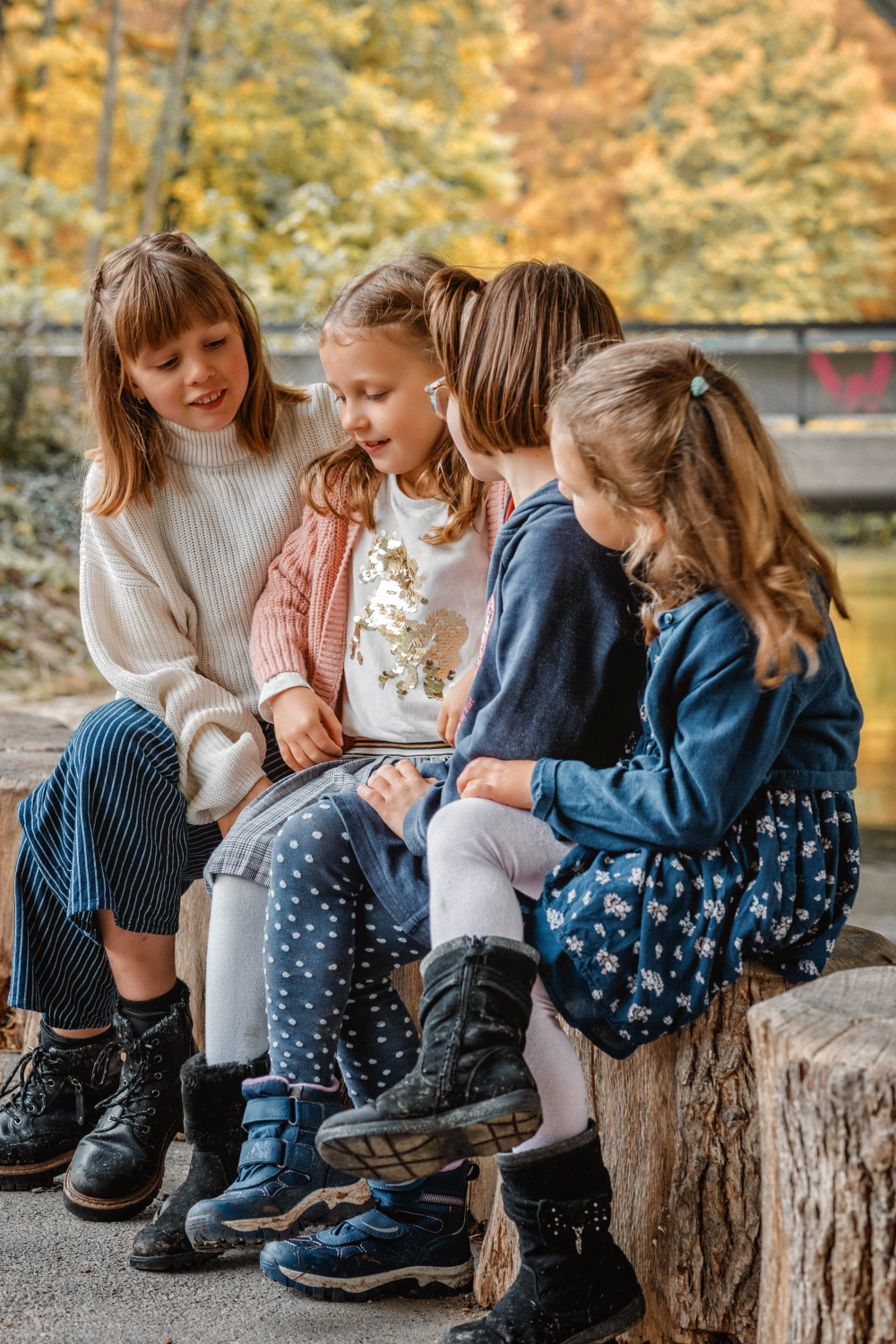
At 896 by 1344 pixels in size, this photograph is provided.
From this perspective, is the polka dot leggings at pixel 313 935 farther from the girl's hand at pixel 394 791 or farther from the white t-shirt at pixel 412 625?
the white t-shirt at pixel 412 625

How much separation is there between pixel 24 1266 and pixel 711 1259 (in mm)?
850

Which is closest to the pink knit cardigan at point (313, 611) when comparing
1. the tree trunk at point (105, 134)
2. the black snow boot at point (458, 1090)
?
the black snow boot at point (458, 1090)

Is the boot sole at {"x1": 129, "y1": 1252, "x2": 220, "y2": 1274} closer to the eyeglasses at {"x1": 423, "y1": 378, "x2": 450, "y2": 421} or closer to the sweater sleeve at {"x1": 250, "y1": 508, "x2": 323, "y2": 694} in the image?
the sweater sleeve at {"x1": 250, "y1": 508, "x2": 323, "y2": 694}

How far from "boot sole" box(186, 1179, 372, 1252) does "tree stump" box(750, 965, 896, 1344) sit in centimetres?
51

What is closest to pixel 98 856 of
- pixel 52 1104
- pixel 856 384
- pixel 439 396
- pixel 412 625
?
pixel 52 1104

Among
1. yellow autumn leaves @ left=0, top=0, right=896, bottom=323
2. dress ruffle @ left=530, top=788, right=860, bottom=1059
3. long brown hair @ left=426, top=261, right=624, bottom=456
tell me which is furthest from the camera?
yellow autumn leaves @ left=0, top=0, right=896, bottom=323

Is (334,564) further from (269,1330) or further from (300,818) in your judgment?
(269,1330)

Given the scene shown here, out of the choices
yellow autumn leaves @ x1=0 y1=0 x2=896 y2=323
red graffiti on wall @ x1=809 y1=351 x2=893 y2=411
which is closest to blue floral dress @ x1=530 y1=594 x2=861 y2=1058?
red graffiti on wall @ x1=809 y1=351 x2=893 y2=411

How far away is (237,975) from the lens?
1.69 meters

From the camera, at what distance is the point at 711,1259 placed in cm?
144

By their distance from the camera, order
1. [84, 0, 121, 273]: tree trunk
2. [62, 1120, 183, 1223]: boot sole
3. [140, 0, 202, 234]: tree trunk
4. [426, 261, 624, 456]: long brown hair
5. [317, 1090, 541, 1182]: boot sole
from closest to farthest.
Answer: [317, 1090, 541, 1182]: boot sole
[426, 261, 624, 456]: long brown hair
[62, 1120, 183, 1223]: boot sole
[84, 0, 121, 273]: tree trunk
[140, 0, 202, 234]: tree trunk

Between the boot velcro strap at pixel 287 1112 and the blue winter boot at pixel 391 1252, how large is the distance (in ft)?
0.58

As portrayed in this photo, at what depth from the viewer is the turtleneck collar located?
2.07m

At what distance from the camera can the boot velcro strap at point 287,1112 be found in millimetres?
1510
